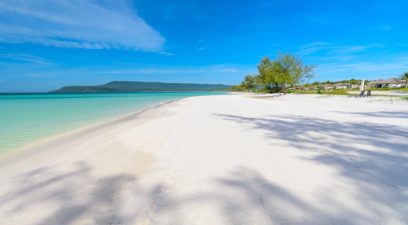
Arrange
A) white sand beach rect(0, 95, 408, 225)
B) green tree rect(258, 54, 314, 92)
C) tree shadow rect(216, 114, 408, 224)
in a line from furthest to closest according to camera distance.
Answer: green tree rect(258, 54, 314, 92), tree shadow rect(216, 114, 408, 224), white sand beach rect(0, 95, 408, 225)

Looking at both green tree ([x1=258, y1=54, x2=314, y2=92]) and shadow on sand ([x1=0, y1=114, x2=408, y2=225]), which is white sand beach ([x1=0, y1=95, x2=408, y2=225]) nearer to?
shadow on sand ([x1=0, y1=114, x2=408, y2=225])

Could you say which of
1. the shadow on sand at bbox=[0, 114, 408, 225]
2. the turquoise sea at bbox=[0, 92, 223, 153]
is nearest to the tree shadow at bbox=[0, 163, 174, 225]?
the shadow on sand at bbox=[0, 114, 408, 225]

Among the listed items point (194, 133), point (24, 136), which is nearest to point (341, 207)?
point (194, 133)

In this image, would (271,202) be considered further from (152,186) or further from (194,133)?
(194,133)

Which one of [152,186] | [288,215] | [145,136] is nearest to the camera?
[288,215]

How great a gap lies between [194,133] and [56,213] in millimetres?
3602

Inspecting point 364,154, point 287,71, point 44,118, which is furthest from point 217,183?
point 287,71

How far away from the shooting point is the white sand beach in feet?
6.03

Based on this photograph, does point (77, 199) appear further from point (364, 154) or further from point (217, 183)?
point (364, 154)

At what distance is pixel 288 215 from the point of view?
1776 mm

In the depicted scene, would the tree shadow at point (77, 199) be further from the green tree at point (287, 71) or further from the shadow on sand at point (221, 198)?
the green tree at point (287, 71)

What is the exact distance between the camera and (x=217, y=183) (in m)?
2.47

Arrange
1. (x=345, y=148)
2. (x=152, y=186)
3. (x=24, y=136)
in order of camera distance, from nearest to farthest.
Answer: (x=152, y=186)
(x=345, y=148)
(x=24, y=136)

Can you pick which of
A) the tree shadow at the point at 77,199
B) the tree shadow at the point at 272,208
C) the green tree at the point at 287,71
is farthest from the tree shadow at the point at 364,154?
the green tree at the point at 287,71
